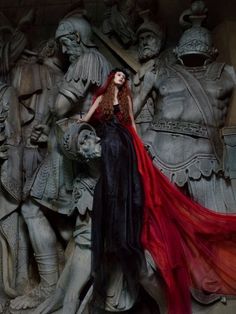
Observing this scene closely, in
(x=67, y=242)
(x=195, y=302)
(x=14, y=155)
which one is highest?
(x=14, y=155)

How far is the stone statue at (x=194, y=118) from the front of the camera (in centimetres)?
471

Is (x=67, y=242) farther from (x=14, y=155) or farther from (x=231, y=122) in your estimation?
(x=231, y=122)

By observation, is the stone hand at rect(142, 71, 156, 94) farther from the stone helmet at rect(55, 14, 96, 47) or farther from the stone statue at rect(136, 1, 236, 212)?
the stone helmet at rect(55, 14, 96, 47)

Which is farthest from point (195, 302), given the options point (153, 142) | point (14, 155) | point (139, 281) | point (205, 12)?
point (205, 12)

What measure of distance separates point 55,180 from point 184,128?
1.13 metres

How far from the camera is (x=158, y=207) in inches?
177

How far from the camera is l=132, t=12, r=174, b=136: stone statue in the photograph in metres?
5.22

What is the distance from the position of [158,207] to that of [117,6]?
6.72 ft

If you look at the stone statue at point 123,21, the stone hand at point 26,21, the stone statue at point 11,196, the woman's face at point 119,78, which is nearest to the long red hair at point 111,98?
the woman's face at point 119,78

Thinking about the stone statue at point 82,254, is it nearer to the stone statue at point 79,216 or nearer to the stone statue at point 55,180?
the stone statue at point 79,216

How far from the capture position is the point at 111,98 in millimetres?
4926

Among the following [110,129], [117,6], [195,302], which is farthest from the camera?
[117,6]

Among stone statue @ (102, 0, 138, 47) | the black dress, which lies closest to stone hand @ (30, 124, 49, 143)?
the black dress

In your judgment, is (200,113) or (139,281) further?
(200,113)
